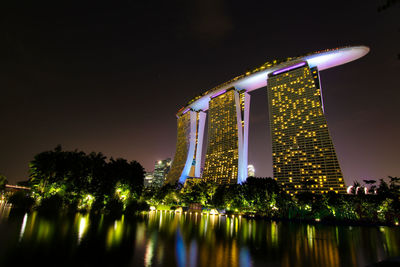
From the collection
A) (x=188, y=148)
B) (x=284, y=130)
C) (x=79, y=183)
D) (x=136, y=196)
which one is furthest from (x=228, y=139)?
(x=79, y=183)

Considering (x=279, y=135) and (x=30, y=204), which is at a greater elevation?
(x=279, y=135)

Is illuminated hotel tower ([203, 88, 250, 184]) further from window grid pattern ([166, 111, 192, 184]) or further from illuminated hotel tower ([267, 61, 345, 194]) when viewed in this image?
window grid pattern ([166, 111, 192, 184])

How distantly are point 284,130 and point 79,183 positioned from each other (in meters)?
88.8

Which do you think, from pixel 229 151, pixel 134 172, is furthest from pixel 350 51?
pixel 134 172

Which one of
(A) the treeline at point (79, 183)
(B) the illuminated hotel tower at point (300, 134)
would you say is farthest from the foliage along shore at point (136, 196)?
(B) the illuminated hotel tower at point (300, 134)

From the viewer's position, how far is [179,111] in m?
176

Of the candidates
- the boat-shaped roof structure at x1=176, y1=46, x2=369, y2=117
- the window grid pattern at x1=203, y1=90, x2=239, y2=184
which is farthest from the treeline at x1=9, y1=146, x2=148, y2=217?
the boat-shaped roof structure at x1=176, y1=46, x2=369, y2=117

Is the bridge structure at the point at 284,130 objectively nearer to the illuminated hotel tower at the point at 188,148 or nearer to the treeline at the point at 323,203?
the illuminated hotel tower at the point at 188,148

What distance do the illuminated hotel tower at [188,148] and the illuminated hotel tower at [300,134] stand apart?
55.0 meters

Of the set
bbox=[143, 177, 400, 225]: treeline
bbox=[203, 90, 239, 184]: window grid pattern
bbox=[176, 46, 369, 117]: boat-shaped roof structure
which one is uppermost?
bbox=[176, 46, 369, 117]: boat-shaped roof structure

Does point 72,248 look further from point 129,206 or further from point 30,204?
point 129,206

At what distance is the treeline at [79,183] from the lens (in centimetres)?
3819

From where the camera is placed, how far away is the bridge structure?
296ft

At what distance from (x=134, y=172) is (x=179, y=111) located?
415ft
